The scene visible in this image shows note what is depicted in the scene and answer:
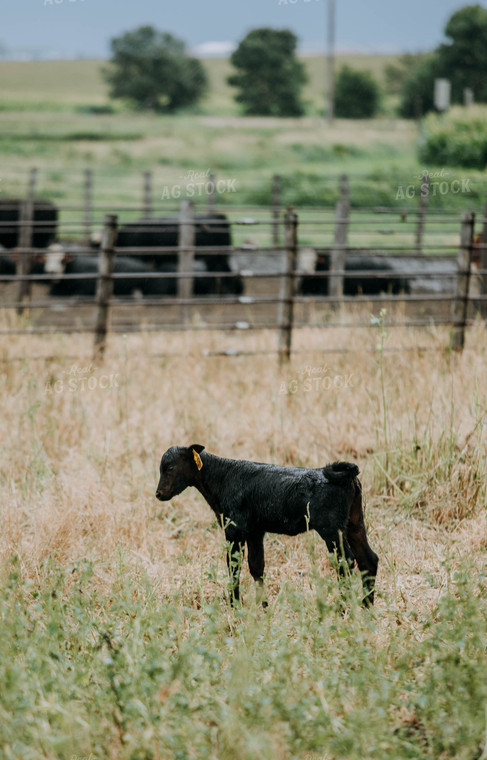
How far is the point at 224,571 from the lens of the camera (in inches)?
160

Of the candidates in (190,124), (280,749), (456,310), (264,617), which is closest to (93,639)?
(264,617)

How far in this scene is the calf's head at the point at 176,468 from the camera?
12.3ft

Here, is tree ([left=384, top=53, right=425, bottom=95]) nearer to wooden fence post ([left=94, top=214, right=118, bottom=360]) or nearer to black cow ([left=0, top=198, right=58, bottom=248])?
black cow ([left=0, top=198, right=58, bottom=248])

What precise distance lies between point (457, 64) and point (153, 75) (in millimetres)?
16331

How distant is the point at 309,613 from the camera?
3.59 metres

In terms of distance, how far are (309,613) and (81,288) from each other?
9.43m

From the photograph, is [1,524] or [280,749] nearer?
[280,749]

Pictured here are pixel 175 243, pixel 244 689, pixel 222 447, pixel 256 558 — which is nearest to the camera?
pixel 244 689

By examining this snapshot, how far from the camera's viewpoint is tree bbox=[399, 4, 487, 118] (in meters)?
39.1

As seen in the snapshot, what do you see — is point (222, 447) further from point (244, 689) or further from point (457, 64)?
point (457, 64)

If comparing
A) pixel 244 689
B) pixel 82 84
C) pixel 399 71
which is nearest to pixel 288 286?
pixel 244 689

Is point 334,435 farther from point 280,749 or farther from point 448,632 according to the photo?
point 280,749

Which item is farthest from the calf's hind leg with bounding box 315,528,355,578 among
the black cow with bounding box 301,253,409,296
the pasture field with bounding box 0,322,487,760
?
the black cow with bounding box 301,253,409,296

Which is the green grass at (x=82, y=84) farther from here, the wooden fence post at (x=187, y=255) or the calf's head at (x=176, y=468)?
the calf's head at (x=176, y=468)
